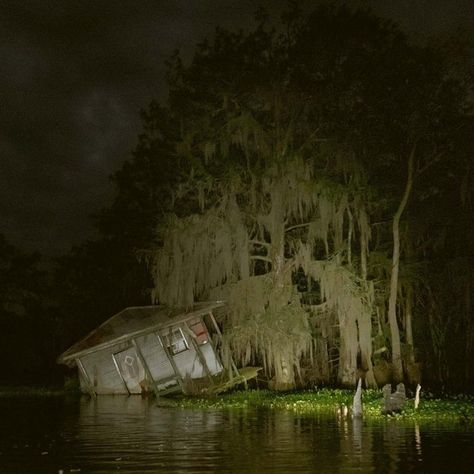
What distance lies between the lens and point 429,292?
35719mm

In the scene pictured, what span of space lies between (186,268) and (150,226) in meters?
16.5

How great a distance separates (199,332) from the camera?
112ft

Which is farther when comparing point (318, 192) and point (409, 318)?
point (409, 318)

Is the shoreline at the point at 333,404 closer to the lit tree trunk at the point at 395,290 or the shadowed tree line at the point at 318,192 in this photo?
the shadowed tree line at the point at 318,192

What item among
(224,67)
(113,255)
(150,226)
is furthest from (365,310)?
(113,255)

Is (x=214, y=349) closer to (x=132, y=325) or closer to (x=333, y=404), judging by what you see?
(x=132, y=325)

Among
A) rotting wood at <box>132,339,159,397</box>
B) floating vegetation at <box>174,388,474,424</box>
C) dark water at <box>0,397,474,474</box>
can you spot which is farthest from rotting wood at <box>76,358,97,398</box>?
dark water at <box>0,397,474,474</box>

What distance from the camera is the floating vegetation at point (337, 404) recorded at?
19.5 m

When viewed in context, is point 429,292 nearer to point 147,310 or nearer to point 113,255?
point 147,310

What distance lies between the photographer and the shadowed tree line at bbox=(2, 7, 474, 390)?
29.4 m

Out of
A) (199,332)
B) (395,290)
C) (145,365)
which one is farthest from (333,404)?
(199,332)

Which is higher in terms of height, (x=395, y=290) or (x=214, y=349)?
(x=395, y=290)

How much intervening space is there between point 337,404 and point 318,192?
9601 mm

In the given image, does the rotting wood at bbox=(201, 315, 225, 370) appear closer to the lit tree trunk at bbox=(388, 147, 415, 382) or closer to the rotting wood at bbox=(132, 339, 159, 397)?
the rotting wood at bbox=(132, 339, 159, 397)
